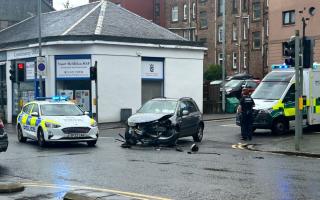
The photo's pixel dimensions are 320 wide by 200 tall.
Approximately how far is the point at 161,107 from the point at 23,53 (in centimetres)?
1822

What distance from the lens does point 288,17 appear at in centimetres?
5016

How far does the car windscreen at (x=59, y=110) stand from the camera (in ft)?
60.5

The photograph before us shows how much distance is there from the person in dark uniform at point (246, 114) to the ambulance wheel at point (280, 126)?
171cm

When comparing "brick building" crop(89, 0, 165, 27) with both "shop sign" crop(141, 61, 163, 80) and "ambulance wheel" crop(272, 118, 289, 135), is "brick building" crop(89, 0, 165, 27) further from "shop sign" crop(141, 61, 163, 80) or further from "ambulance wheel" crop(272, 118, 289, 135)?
"ambulance wheel" crop(272, 118, 289, 135)

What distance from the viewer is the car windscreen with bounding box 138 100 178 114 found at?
59.4 feet

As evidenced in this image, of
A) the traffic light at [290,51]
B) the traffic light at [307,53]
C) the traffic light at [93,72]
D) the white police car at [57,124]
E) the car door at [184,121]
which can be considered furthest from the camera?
the traffic light at [93,72]

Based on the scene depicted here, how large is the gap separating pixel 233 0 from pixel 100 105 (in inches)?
1408

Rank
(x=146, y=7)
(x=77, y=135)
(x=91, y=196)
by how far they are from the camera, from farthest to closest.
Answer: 1. (x=146, y=7)
2. (x=77, y=135)
3. (x=91, y=196)

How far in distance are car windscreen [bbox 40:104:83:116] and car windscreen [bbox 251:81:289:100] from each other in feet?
25.0

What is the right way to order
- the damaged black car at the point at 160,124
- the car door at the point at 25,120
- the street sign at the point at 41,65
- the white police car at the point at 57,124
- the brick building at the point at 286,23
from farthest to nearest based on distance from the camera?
1. the brick building at the point at 286,23
2. the street sign at the point at 41,65
3. the car door at the point at 25,120
4. the white police car at the point at 57,124
5. the damaged black car at the point at 160,124

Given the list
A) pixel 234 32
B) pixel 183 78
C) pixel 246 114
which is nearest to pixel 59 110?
pixel 246 114

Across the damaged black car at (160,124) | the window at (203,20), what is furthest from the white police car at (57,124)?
the window at (203,20)

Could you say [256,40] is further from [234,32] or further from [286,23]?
[286,23]

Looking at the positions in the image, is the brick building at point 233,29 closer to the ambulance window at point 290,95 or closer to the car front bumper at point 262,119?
the ambulance window at point 290,95
